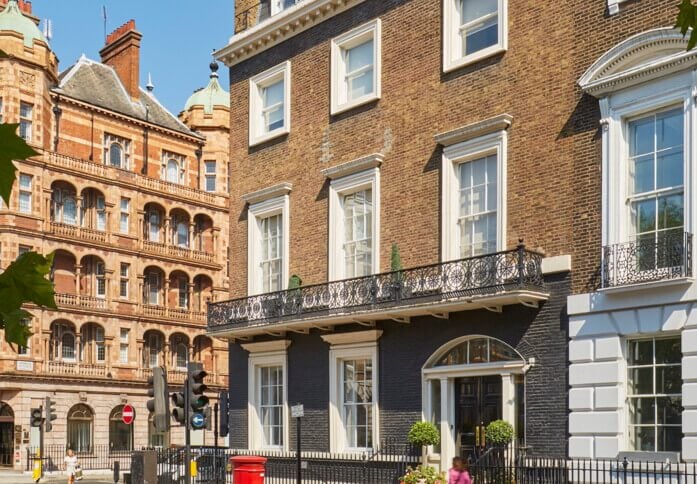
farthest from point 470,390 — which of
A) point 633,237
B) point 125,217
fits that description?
point 125,217

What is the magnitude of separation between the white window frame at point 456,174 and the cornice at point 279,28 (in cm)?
523

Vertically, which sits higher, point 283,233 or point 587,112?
point 587,112

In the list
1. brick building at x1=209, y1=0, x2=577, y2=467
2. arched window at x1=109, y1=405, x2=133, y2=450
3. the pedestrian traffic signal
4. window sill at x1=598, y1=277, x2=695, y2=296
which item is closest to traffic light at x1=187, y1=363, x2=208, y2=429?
the pedestrian traffic signal

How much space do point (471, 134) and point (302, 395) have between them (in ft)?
26.0

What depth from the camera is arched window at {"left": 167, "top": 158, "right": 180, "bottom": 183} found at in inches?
2351

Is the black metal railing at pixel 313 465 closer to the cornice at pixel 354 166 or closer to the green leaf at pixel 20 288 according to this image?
the cornice at pixel 354 166

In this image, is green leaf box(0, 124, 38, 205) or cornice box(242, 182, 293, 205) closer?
green leaf box(0, 124, 38, 205)

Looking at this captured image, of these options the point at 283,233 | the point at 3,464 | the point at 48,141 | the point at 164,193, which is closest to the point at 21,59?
the point at 48,141

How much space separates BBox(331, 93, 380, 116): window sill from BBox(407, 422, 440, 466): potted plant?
7.42 m

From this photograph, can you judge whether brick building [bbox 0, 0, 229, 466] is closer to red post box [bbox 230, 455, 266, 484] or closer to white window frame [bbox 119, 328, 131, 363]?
white window frame [bbox 119, 328, 131, 363]

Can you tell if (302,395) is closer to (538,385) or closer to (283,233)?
(283,233)

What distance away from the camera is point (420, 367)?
22500mm

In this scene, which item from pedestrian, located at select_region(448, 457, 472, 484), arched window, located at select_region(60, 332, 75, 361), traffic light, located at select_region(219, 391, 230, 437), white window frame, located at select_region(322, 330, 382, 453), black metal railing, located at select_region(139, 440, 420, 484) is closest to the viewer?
pedestrian, located at select_region(448, 457, 472, 484)

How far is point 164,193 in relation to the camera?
190 ft
